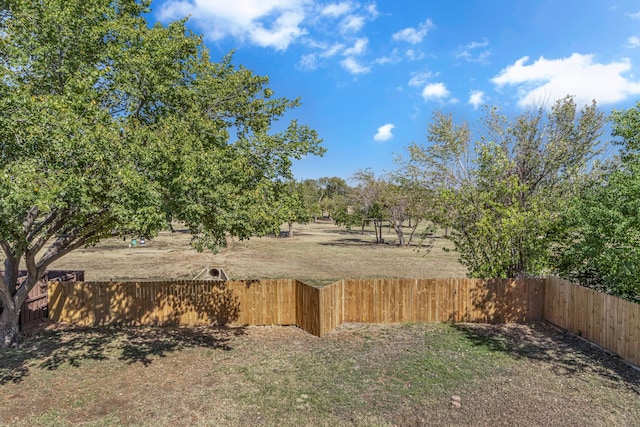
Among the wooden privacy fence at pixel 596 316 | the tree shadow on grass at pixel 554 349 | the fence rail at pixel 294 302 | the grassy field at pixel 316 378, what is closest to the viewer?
the grassy field at pixel 316 378

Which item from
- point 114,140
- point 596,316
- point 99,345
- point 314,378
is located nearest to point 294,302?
point 314,378

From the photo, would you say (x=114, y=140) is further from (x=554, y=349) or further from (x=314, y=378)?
(x=554, y=349)

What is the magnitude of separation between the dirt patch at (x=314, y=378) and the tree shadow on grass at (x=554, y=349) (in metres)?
0.05

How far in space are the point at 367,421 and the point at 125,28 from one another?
11914 mm

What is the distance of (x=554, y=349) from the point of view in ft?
37.2

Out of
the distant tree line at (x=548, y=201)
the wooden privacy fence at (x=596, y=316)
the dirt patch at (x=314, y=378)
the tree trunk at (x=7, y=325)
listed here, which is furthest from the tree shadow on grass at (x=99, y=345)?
the wooden privacy fence at (x=596, y=316)

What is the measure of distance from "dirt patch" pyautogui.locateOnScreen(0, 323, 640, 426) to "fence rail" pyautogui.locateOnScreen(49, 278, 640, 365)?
0.81 metres

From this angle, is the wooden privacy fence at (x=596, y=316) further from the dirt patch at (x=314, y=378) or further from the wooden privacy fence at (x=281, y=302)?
the wooden privacy fence at (x=281, y=302)

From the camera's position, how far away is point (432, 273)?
24.4m

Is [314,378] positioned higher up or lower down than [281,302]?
lower down

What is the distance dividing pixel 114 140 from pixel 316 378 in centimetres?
768

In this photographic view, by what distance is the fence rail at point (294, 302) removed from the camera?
1363 centimetres

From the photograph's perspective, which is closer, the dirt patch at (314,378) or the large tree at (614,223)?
the dirt patch at (314,378)

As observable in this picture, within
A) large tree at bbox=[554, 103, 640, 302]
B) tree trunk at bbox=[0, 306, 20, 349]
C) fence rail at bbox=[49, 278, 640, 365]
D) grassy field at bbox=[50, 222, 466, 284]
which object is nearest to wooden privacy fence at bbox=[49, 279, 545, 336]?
fence rail at bbox=[49, 278, 640, 365]
